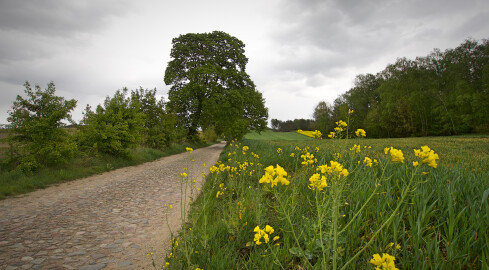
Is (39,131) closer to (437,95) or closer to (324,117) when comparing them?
(437,95)

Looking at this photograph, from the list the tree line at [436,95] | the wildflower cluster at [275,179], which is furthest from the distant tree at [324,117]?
the wildflower cluster at [275,179]

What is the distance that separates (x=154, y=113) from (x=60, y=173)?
897cm

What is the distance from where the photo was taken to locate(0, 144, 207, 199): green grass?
16.1 ft

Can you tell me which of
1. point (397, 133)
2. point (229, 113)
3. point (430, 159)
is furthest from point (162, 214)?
point (397, 133)

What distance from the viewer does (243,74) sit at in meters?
20.1

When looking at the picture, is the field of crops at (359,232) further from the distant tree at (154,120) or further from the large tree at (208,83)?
the large tree at (208,83)

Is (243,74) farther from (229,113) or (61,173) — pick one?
(61,173)

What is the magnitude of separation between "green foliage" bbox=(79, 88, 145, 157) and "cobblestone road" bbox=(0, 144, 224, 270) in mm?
3601

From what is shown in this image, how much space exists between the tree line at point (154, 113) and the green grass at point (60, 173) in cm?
29

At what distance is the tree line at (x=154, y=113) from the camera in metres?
5.95

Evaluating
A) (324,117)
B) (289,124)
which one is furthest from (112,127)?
(289,124)

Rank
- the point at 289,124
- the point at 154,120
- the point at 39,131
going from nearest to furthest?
the point at 39,131
the point at 154,120
the point at 289,124

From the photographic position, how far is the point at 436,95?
1166 inches

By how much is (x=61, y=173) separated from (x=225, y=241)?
20.7 ft
